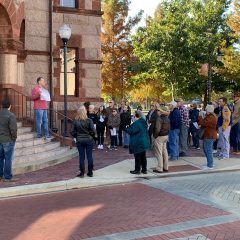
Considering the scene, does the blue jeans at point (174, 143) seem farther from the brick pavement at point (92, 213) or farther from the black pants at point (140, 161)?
the brick pavement at point (92, 213)

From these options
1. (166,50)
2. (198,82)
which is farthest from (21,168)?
(198,82)

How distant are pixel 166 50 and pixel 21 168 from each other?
1818 centimetres

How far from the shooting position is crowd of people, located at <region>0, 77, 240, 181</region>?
9.82 meters

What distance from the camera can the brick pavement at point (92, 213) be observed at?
624 centimetres

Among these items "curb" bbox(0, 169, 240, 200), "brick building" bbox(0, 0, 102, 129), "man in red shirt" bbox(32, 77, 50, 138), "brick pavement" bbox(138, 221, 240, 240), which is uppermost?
"brick building" bbox(0, 0, 102, 129)

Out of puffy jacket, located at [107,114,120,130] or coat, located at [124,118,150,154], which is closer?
coat, located at [124,118,150,154]

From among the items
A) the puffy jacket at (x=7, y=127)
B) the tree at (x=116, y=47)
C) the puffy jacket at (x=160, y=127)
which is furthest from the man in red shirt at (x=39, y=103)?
the tree at (x=116, y=47)

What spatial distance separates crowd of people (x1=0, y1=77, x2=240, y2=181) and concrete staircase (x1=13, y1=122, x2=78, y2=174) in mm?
455

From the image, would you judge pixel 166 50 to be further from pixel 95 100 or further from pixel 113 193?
pixel 113 193

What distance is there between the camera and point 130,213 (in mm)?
7191

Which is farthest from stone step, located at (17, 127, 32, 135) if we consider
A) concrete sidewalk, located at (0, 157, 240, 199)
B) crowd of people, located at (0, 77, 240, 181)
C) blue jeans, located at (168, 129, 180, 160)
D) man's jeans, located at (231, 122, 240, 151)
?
man's jeans, located at (231, 122, 240, 151)

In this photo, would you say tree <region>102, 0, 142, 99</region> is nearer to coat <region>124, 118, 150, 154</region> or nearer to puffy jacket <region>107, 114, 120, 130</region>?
puffy jacket <region>107, 114, 120, 130</region>

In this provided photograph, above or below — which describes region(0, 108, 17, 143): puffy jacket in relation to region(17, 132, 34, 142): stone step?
above

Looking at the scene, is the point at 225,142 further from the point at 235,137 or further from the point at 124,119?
the point at 124,119
